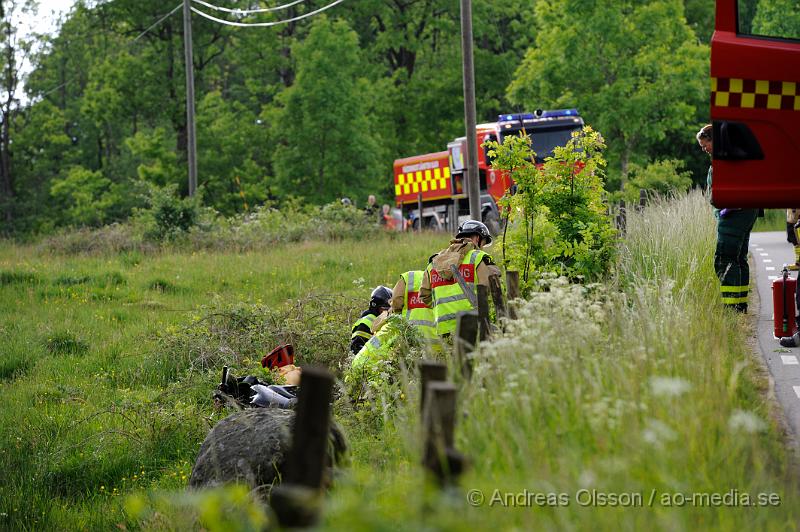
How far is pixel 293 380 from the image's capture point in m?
10.9

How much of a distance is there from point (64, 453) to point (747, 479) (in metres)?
7.19

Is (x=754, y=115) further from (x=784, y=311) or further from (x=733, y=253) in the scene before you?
(x=733, y=253)

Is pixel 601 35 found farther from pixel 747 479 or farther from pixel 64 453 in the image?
pixel 747 479

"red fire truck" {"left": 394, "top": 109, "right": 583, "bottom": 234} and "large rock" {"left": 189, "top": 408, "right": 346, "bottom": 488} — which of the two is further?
"red fire truck" {"left": 394, "top": 109, "right": 583, "bottom": 234}

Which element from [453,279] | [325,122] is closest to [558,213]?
[453,279]

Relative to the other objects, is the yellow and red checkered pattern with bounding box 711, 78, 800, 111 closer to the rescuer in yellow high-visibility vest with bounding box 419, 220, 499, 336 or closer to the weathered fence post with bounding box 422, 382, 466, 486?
the rescuer in yellow high-visibility vest with bounding box 419, 220, 499, 336

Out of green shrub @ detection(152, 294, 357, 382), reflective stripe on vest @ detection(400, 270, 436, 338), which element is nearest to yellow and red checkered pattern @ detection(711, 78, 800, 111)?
reflective stripe on vest @ detection(400, 270, 436, 338)

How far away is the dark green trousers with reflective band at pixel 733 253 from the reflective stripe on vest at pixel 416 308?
2.46 m

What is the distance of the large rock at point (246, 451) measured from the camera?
293 inches

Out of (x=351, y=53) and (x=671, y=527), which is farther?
(x=351, y=53)

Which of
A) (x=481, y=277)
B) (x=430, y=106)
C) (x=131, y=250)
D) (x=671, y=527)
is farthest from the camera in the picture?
(x=430, y=106)

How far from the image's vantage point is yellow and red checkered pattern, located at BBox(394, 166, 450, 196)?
3397cm

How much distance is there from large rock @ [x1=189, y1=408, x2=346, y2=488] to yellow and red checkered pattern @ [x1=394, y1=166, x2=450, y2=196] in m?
25.9

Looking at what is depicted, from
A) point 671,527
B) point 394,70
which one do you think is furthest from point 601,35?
point 671,527
